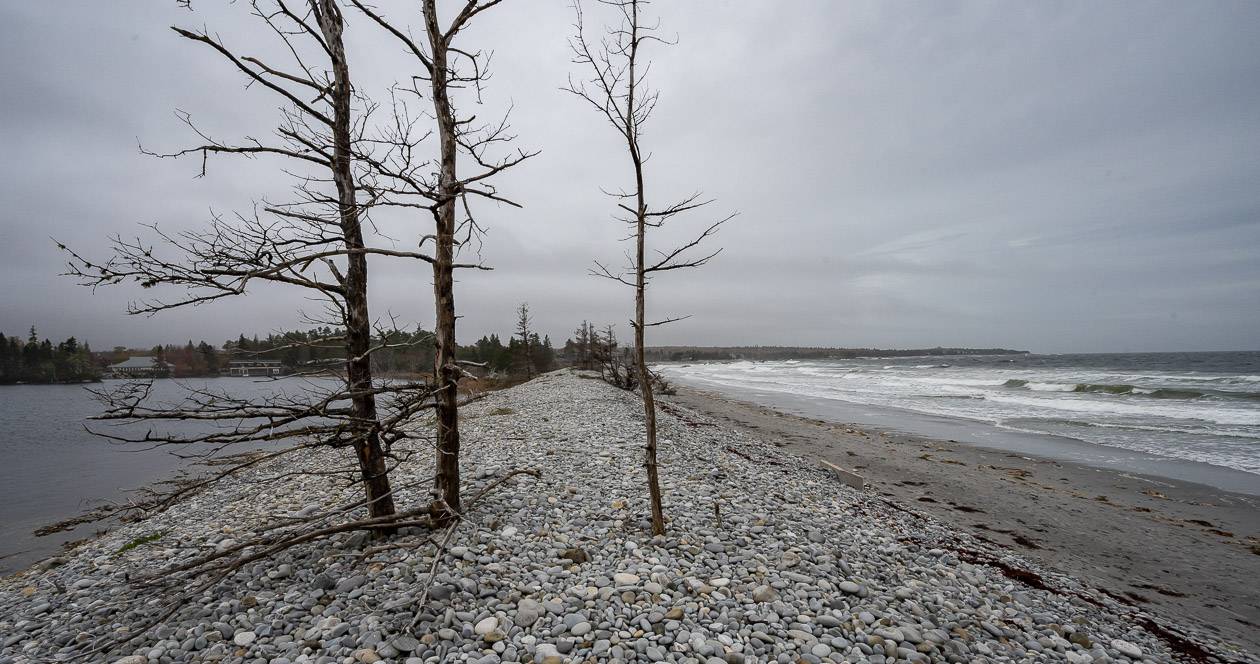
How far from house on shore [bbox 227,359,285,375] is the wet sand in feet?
33.8

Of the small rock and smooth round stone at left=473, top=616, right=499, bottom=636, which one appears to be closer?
smooth round stone at left=473, top=616, right=499, bottom=636

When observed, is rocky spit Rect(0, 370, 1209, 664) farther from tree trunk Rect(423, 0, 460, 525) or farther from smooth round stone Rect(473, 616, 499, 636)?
tree trunk Rect(423, 0, 460, 525)

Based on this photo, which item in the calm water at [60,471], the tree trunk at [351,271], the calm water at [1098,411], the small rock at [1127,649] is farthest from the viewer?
the calm water at [1098,411]

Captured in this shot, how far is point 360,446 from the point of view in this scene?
5316 millimetres

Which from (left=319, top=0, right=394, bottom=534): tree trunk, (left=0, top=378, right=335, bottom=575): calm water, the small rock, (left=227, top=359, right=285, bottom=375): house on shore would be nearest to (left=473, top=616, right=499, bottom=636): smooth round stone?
(left=319, top=0, right=394, bottom=534): tree trunk

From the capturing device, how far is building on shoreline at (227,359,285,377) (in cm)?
478

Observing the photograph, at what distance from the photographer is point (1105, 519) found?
957cm

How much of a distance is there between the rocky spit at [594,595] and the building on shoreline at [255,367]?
1.69 metres

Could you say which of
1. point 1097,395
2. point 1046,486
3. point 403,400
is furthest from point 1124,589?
point 1097,395

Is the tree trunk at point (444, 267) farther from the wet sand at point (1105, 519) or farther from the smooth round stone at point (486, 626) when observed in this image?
the wet sand at point (1105, 519)

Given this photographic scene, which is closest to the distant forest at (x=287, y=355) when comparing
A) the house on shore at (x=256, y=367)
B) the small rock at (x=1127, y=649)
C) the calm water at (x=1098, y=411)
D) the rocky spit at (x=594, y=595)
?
the house on shore at (x=256, y=367)

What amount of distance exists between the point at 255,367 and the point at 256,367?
0.11 feet

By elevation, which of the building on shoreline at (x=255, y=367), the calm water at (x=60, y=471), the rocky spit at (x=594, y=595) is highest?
the building on shoreline at (x=255, y=367)

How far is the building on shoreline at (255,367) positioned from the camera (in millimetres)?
4781
